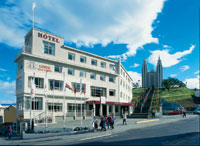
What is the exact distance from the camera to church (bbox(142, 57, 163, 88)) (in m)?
172

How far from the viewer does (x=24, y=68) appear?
101ft

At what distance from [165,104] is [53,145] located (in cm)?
5542

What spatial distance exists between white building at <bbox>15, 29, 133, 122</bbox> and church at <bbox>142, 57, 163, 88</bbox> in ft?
442

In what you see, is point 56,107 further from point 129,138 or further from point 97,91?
point 129,138

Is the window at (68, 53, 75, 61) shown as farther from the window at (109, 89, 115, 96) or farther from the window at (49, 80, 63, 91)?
the window at (109, 89, 115, 96)

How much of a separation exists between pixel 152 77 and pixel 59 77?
6138 inches

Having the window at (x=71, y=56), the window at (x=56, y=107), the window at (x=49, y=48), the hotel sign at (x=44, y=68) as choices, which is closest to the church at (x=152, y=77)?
the window at (x=71, y=56)

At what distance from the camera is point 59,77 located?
3491cm

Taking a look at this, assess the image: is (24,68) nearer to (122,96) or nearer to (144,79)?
(122,96)

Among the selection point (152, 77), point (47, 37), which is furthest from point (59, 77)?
point (152, 77)

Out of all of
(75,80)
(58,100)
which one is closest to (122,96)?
(75,80)

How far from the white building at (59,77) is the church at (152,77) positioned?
442 ft

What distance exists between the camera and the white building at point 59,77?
1219 inches

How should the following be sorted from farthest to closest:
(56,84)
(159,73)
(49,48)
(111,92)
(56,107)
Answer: (159,73), (111,92), (49,48), (56,84), (56,107)
